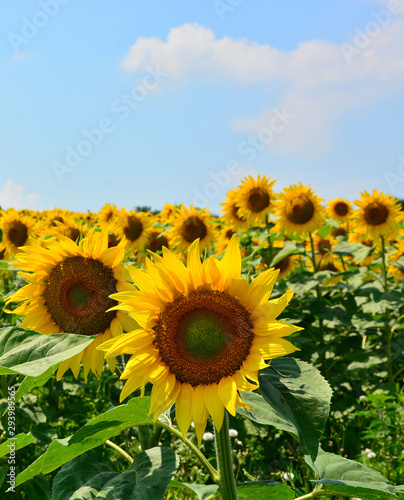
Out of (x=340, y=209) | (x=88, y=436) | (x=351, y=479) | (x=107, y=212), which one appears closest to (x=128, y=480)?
(x=88, y=436)

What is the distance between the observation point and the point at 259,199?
18.1 ft

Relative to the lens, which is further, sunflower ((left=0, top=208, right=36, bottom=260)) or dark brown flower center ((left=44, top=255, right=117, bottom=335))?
sunflower ((left=0, top=208, right=36, bottom=260))

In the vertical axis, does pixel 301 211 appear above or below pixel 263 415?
above

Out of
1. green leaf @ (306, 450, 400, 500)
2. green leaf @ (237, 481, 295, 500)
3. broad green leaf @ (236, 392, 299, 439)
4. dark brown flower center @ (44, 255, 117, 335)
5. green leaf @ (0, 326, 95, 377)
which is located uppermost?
dark brown flower center @ (44, 255, 117, 335)

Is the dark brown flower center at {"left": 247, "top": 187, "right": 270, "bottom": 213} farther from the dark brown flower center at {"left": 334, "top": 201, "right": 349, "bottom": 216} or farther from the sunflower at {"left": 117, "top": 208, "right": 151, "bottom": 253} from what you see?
the dark brown flower center at {"left": 334, "top": 201, "right": 349, "bottom": 216}

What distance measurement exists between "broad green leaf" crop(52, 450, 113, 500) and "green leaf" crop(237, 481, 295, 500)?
0.44m

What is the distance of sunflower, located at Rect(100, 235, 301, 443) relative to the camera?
57.6 inches

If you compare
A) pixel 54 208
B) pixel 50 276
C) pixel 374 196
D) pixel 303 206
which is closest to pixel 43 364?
pixel 50 276

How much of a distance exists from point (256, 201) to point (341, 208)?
2545 mm

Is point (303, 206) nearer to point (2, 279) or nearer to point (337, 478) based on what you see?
point (2, 279)

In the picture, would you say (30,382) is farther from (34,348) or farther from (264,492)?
(264,492)

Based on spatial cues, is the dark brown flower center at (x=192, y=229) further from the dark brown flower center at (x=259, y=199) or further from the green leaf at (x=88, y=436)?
the green leaf at (x=88, y=436)

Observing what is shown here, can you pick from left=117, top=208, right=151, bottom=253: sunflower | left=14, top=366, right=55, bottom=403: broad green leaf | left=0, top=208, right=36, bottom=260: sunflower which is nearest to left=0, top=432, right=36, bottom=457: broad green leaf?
left=14, top=366, right=55, bottom=403: broad green leaf

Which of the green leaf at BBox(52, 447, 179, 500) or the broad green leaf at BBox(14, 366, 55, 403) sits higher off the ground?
the broad green leaf at BBox(14, 366, 55, 403)
